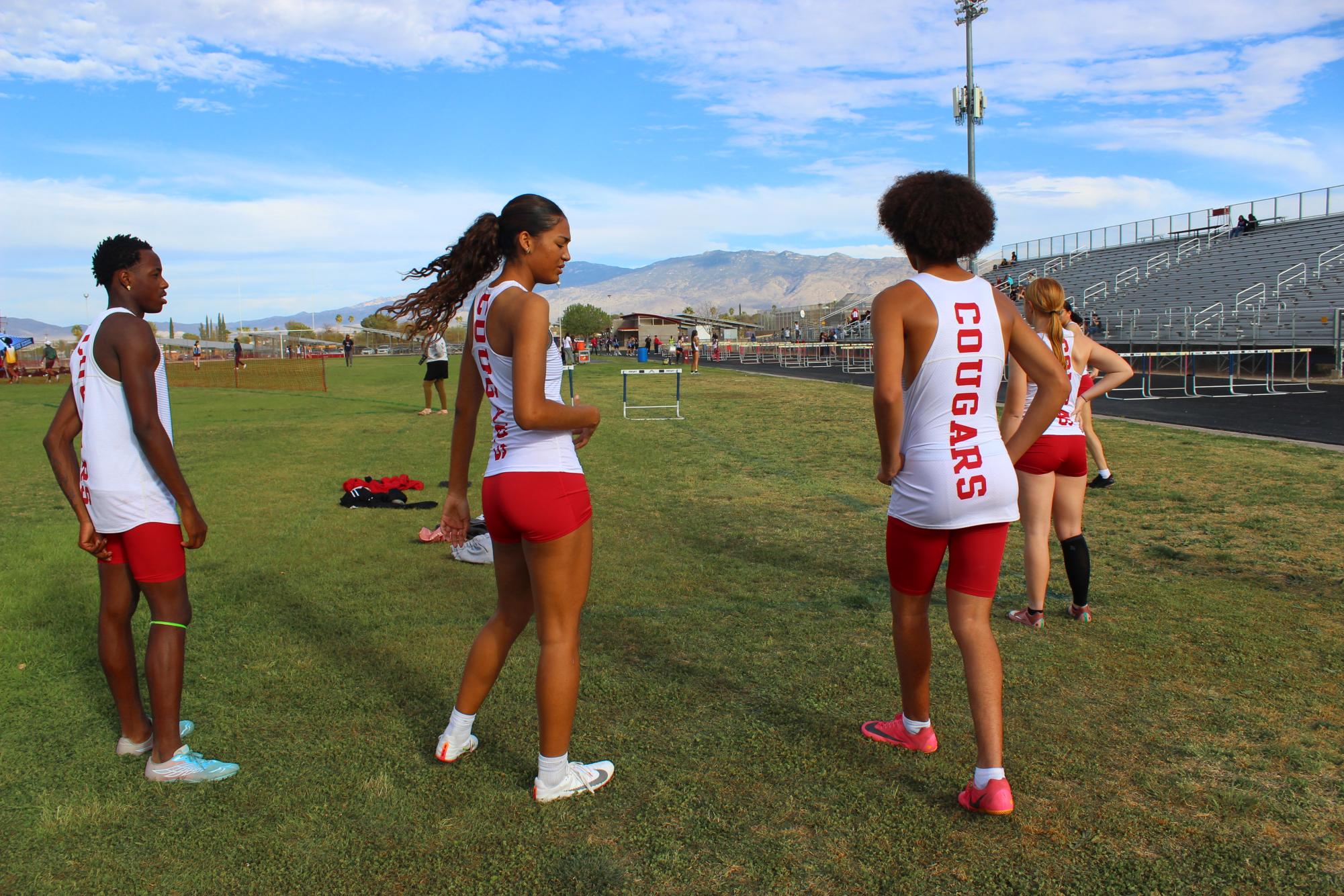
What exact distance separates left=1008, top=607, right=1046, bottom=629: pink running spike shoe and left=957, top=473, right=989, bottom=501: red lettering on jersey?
2.21 meters

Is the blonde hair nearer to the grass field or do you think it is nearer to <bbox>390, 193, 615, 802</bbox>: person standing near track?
the grass field

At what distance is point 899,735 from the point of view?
342 cm

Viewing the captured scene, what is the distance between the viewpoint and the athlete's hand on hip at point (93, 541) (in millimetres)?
3207

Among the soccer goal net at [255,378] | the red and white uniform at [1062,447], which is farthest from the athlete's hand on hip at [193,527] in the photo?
the soccer goal net at [255,378]

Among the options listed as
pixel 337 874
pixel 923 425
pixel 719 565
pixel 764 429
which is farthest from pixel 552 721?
pixel 764 429

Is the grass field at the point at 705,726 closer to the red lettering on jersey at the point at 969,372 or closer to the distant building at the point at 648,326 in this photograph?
the red lettering on jersey at the point at 969,372

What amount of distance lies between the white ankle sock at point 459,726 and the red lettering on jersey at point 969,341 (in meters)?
2.12

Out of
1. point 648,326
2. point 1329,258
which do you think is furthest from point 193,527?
point 648,326

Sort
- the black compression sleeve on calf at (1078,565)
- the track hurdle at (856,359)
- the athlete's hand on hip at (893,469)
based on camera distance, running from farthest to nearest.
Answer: the track hurdle at (856,359)
the black compression sleeve on calf at (1078,565)
the athlete's hand on hip at (893,469)

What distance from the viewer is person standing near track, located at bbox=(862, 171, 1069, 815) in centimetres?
286

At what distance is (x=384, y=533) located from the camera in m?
7.40

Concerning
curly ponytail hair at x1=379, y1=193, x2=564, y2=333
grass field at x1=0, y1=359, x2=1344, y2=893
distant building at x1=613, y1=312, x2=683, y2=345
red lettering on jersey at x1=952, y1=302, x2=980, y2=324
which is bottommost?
grass field at x1=0, y1=359, x2=1344, y2=893

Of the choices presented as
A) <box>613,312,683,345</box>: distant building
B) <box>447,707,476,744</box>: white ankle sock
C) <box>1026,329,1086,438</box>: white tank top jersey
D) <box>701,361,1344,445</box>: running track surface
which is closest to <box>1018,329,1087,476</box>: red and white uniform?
<box>1026,329,1086,438</box>: white tank top jersey

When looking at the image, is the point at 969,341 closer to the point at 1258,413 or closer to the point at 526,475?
the point at 526,475
